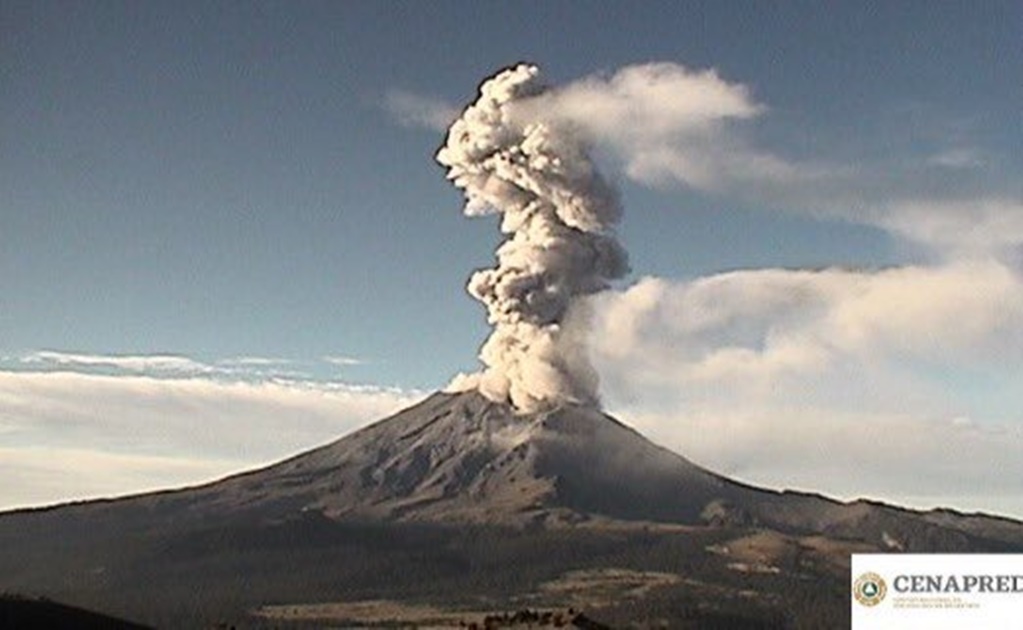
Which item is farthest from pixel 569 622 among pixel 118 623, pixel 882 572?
pixel 882 572

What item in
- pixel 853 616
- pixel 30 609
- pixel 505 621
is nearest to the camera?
pixel 853 616

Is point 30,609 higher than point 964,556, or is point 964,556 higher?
point 964,556

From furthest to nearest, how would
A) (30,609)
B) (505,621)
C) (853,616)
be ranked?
1. (505,621)
2. (30,609)
3. (853,616)

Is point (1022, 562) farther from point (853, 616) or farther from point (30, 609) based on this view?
point (30, 609)

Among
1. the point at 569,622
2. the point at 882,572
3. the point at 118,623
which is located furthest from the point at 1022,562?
the point at 118,623

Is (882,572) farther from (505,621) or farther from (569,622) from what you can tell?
(505,621)

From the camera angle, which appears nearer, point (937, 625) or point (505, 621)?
point (937, 625)
